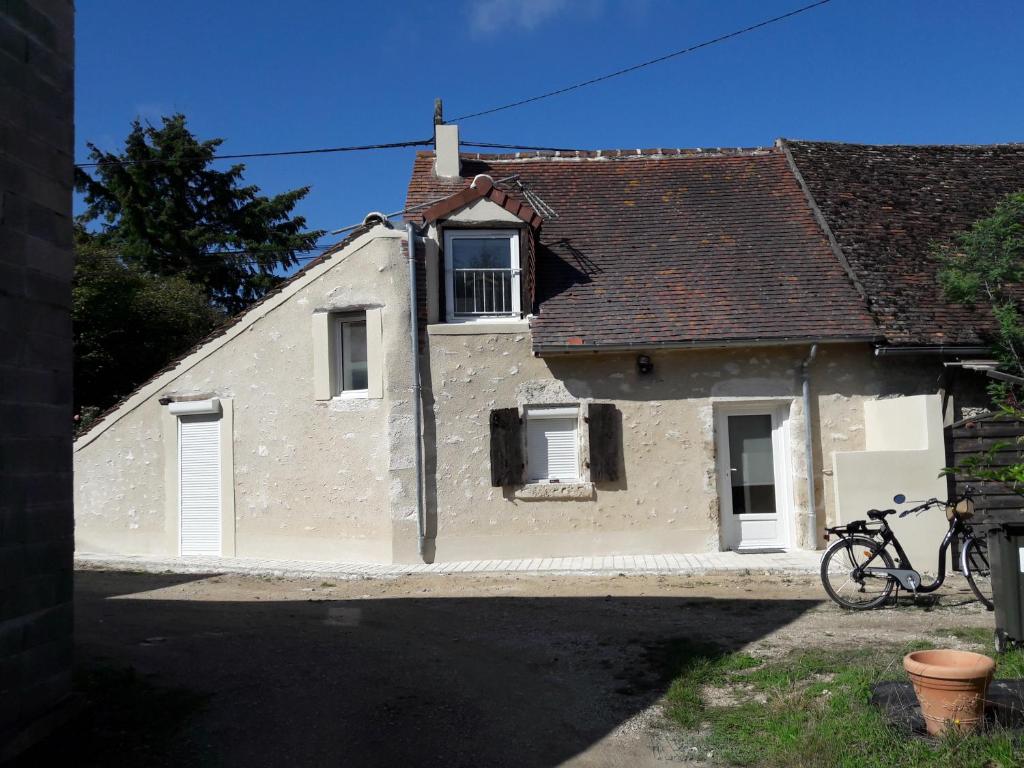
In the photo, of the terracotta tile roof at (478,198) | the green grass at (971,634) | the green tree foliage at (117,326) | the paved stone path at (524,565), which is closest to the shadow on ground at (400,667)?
the green grass at (971,634)

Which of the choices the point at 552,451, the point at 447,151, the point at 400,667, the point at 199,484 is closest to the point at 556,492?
the point at 552,451

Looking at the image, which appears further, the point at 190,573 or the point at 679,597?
the point at 190,573

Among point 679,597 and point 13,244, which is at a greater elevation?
point 13,244

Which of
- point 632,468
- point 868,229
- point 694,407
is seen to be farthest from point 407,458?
point 868,229

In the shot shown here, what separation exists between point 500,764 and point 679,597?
494 centimetres

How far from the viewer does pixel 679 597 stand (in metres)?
9.25

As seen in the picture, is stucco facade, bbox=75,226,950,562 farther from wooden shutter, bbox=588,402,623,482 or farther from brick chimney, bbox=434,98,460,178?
brick chimney, bbox=434,98,460,178

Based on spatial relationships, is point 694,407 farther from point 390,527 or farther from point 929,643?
point 929,643

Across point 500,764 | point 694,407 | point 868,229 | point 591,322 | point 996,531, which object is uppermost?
point 868,229

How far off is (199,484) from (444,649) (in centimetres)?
733

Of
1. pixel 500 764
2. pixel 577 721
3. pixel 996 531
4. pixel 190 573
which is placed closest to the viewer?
pixel 500 764

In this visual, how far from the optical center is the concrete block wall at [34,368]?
4.56 metres

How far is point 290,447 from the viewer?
12.6 meters

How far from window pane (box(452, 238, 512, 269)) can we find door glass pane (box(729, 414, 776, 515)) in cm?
395
